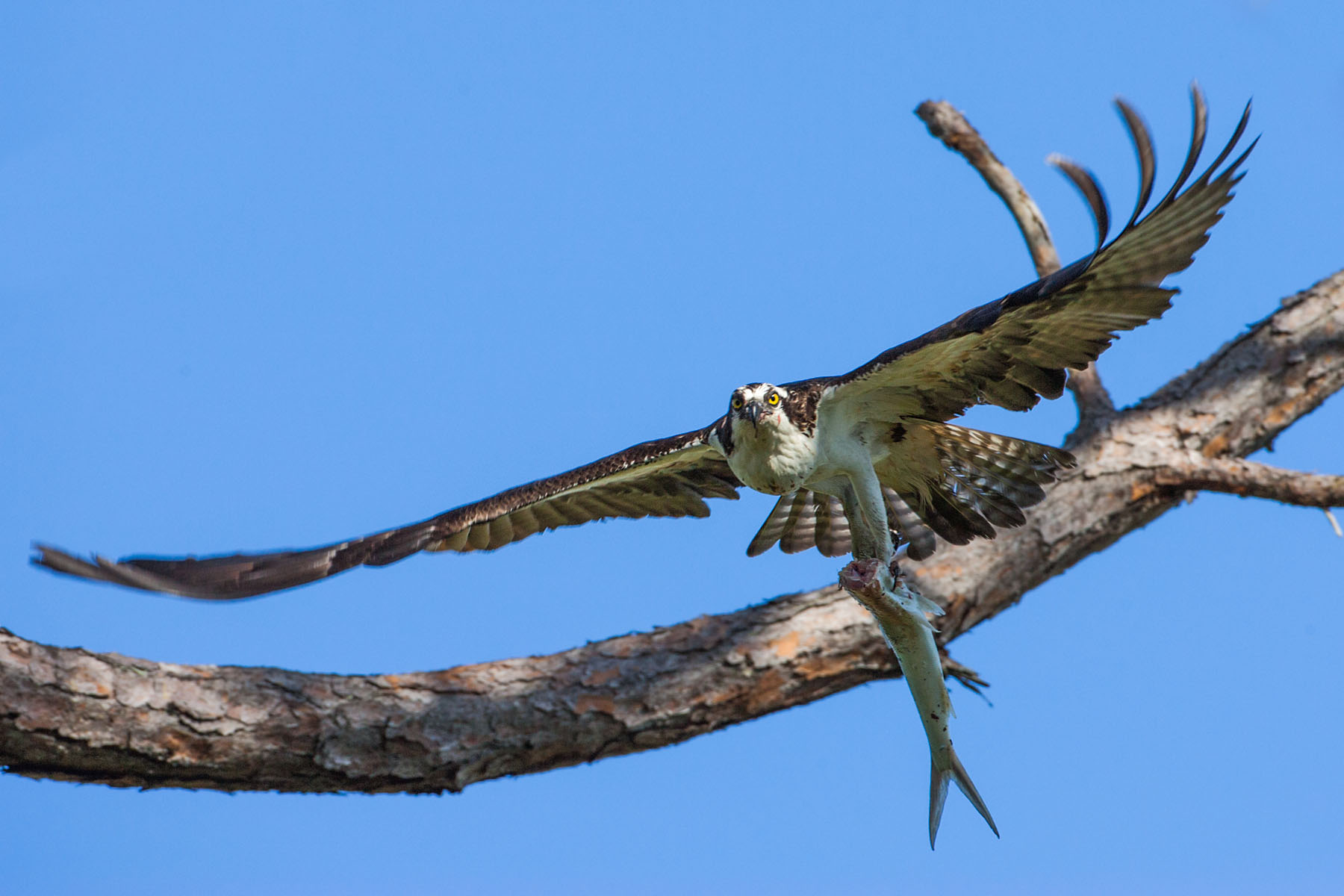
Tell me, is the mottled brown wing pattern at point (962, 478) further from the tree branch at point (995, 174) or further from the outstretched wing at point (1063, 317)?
the tree branch at point (995, 174)

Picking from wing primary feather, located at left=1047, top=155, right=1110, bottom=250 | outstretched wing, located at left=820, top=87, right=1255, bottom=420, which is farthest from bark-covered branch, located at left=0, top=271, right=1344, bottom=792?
wing primary feather, located at left=1047, top=155, right=1110, bottom=250

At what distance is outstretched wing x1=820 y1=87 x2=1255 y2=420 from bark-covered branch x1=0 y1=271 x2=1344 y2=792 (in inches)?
58.2

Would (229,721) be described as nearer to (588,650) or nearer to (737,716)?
(588,650)

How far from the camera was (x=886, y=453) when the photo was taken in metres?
6.30

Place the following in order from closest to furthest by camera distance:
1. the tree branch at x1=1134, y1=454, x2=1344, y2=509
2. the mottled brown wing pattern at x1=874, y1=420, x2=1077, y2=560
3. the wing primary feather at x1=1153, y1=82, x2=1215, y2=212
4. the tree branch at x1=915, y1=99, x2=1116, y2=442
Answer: the wing primary feather at x1=1153, y1=82, x2=1215, y2=212, the mottled brown wing pattern at x1=874, y1=420, x2=1077, y2=560, the tree branch at x1=1134, y1=454, x2=1344, y2=509, the tree branch at x1=915, y1=99, x2=1116, y2=442

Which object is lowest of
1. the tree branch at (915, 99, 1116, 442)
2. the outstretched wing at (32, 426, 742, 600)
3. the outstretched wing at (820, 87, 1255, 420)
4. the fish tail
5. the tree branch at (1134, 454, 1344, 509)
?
the fish tail

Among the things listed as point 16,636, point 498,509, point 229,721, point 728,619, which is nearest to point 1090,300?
point 728,619

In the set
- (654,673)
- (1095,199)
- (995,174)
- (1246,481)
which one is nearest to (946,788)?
(654,673)

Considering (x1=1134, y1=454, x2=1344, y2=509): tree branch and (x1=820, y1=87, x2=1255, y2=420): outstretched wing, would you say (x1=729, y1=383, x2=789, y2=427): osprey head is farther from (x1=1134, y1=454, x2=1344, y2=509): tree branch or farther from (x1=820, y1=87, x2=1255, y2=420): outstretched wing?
(x1=1134, y1=454, x2=1344, y2=509): tree branch

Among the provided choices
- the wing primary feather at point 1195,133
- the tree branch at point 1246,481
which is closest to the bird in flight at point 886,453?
the wing primary feather at point 1195,133

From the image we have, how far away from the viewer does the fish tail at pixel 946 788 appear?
203 inches

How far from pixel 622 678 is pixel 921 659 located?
1.72m

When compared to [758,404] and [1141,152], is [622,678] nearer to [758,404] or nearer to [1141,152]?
[758,404]

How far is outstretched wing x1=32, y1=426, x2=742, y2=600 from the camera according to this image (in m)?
5.30
